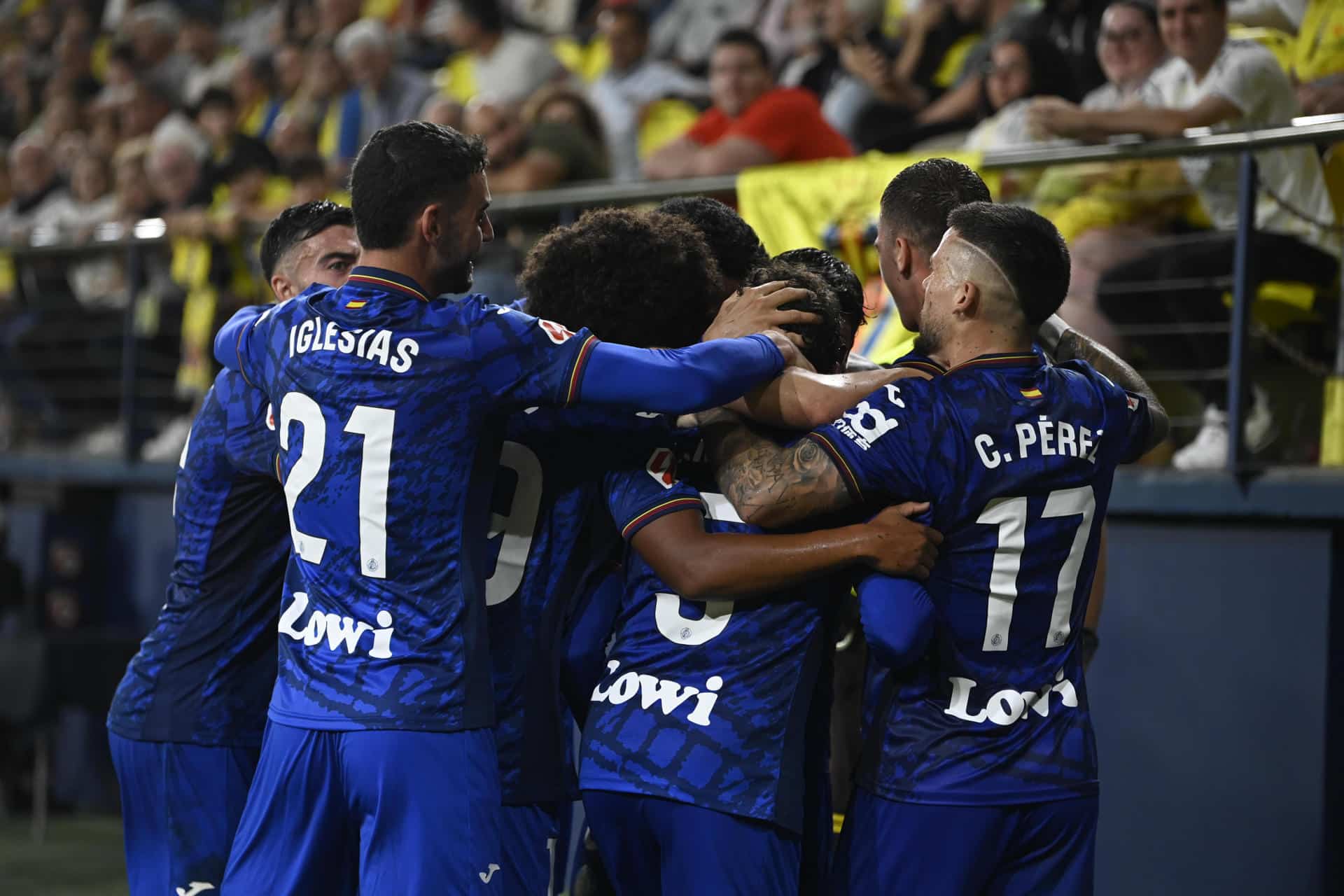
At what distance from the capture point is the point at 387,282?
2.64 m

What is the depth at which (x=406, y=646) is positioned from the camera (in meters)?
2.56

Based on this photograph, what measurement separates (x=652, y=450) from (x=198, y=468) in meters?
1.21

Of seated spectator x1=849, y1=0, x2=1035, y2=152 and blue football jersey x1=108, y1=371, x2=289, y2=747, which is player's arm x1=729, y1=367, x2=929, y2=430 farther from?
seated spectator x1=849, y1=0, x2=1035, y2=152

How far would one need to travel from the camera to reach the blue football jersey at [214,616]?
10.9 feet

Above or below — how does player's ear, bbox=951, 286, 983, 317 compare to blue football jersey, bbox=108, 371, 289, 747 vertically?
above

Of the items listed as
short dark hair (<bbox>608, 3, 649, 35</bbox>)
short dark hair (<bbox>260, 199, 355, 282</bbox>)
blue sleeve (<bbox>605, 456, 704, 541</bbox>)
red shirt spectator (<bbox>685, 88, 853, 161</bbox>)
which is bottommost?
blue sleeve (<bbox>605, 456, 704, 541</bbox>)

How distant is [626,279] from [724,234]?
1.09ft

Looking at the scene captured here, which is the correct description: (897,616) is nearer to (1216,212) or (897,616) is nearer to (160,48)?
(1216,212)

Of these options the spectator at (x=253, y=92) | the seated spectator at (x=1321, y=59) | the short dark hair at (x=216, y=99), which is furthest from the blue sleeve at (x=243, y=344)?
the spectator at (x=253, y=92)

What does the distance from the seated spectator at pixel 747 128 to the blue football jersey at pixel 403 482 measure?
4.04 meters

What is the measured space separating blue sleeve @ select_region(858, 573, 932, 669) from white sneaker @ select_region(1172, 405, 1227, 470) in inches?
94.3

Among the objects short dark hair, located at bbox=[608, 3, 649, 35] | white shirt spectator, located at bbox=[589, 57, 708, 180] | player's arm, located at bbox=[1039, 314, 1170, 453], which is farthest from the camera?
short dark hair, located at bbox=[608, 3, 649, 35]

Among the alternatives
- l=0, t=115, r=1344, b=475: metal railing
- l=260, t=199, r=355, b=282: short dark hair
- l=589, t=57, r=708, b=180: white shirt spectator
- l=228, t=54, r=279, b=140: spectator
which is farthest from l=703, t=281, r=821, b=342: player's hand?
l=228, t=54, r=279, b=140: spectator

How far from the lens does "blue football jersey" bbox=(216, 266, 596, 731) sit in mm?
2551
